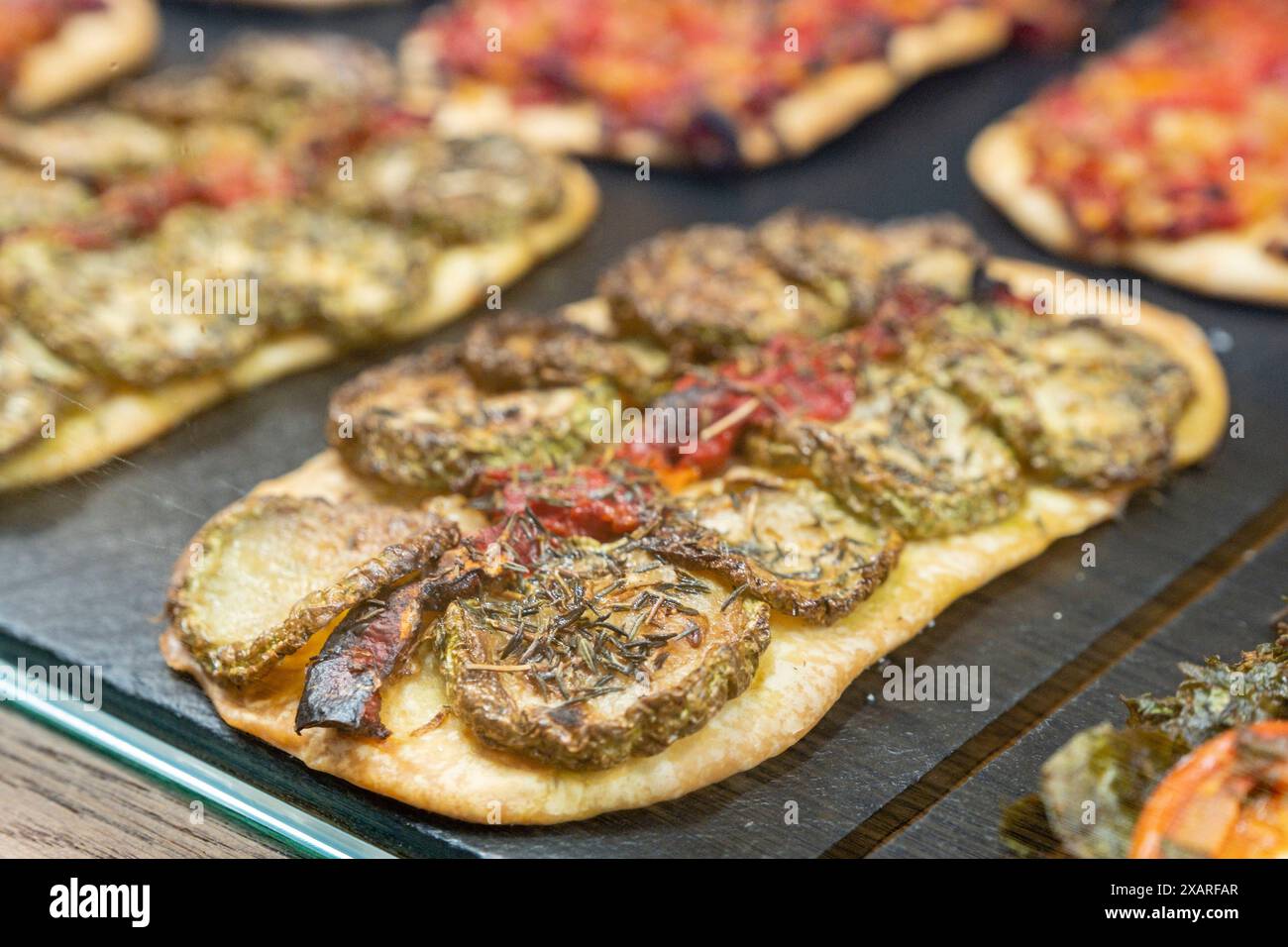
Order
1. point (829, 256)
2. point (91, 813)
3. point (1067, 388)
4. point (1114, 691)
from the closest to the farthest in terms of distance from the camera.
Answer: point (91, 813) → point (1114, 691) → point (1067, 388) → point (829, 256)

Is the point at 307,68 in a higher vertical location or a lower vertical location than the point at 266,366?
higher

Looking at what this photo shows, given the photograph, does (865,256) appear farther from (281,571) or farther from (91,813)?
(91,813)

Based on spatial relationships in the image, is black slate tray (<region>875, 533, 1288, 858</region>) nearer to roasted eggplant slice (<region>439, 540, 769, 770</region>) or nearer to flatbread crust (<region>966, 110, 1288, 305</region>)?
roasted eggplant slice (<region>439, 540, 769, 770</region>)

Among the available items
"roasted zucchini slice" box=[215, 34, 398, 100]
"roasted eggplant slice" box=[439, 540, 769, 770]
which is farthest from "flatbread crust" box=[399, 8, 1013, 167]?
"roasted eggplant slice" box=[439, 540, 769, 770]

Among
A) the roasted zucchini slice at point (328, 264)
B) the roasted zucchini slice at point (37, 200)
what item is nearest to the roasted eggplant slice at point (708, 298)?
the roasted zucchini slice at point (328, 264)

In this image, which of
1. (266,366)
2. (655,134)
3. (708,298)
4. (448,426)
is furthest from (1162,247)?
(266,366)

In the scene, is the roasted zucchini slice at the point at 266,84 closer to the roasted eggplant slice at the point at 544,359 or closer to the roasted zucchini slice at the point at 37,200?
the roasted zucchini slice at the point at 37,200

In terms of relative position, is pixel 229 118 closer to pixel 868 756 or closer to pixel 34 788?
pixel 34 788
